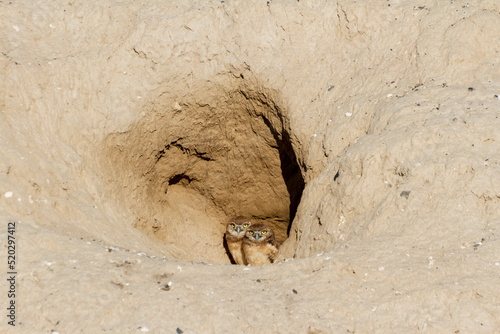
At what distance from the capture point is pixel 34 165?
4.93 metres

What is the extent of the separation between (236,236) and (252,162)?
1.10m

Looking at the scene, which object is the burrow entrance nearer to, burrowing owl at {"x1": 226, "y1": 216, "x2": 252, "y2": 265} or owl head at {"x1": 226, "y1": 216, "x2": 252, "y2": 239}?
burrowing owl at {"x1": 226, "y1": 216, "x2": 252, "y2": 265}

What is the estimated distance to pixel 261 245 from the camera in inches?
268

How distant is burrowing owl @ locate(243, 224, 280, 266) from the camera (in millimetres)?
6793

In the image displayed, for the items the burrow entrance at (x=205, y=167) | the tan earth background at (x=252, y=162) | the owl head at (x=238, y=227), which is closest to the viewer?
the tan earth background at (x=252, y=162)

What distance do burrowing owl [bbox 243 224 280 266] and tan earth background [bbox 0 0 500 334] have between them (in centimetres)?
72

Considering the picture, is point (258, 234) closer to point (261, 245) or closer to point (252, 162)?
point (261, 245)

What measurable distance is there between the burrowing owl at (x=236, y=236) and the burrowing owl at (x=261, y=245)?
10.2 inches

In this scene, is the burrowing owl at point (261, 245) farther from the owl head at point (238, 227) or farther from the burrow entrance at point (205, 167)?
the burrow entrance at point (205, 167)

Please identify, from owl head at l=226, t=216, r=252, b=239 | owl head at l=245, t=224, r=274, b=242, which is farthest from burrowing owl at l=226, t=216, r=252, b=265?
owl head at l=245, t=224, r=274, b=242

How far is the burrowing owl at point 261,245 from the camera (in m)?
6.79

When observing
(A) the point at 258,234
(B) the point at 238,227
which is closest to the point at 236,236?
(B) the point at 238,227

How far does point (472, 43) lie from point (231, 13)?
2839 millimetres

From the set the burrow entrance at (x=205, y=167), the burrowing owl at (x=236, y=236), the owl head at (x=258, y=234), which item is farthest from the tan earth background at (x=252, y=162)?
the owl head at (x=258, y=234)
